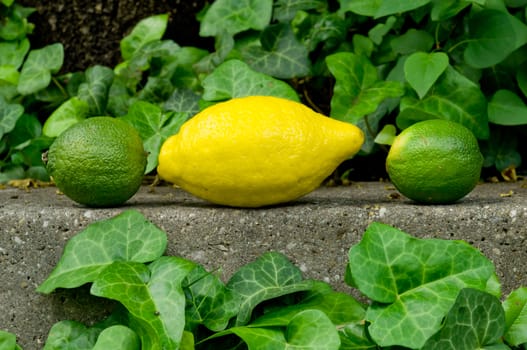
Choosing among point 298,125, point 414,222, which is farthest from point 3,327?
point 414,222

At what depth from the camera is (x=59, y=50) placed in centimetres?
203

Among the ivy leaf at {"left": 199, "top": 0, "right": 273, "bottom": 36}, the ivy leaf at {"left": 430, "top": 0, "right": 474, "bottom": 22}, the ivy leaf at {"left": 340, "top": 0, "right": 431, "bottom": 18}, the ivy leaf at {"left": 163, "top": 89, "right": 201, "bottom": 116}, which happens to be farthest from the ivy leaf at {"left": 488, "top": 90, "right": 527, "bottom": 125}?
the ivy leaf at {"left": 163, "top": 89, "right": 201, "bottom": 116}

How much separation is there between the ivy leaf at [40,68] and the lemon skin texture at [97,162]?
0.72 meters

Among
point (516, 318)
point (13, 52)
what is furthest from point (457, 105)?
point (13, 52)

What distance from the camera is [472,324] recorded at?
104cm

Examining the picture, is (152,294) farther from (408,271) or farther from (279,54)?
(279,54)

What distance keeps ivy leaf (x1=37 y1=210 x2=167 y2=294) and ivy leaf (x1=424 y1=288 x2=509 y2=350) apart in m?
0.48

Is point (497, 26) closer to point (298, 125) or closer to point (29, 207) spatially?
Result: point (298, 125)

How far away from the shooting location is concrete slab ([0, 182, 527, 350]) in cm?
129

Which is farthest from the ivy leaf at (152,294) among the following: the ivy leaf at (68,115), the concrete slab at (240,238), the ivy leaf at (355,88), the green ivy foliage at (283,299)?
the ivy leaf at (68,115)

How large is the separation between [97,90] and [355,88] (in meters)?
0.70

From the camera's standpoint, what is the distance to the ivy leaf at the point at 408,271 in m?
1.08

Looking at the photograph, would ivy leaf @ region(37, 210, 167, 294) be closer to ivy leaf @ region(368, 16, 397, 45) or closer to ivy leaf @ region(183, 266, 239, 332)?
ivy leaf @ region(183, 266, 239, 332)

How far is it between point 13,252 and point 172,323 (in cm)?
40
